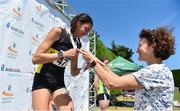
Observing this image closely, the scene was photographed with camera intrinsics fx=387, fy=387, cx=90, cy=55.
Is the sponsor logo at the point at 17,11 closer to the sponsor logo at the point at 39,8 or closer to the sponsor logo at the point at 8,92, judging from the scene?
the sponsor logo at the point at 39,8

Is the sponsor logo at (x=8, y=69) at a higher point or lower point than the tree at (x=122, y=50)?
lower

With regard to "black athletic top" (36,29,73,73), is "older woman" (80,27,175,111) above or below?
below

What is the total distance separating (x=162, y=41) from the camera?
2904 mm

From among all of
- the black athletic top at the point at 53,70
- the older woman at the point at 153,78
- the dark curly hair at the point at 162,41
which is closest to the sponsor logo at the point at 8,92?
the black athletic top at the point at 53,70

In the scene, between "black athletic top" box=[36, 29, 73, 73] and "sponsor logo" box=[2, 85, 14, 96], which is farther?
"sponsor logo" box=[2, 85, 14, 96]

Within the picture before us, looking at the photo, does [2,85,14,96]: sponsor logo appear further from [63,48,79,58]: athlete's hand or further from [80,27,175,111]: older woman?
[80,27,175,111]: older woman

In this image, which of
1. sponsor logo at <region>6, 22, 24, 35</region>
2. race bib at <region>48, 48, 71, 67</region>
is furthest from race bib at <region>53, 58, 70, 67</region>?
sponsor logo at <region>6, 22, 24, 35</region>

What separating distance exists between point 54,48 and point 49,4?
358cm

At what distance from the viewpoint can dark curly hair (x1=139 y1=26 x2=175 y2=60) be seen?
9.53ft

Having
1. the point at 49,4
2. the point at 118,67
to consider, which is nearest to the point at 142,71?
the point at 49,4

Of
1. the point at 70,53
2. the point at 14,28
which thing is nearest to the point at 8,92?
the point at 14,28

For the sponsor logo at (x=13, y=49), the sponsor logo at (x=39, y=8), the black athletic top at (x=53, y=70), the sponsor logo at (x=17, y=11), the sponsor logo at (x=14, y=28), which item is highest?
the sponsor logo at (x=39, y=8)

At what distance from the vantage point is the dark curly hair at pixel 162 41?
9.53 feet

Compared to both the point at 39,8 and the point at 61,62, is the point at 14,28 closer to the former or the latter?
the point at 39,8
